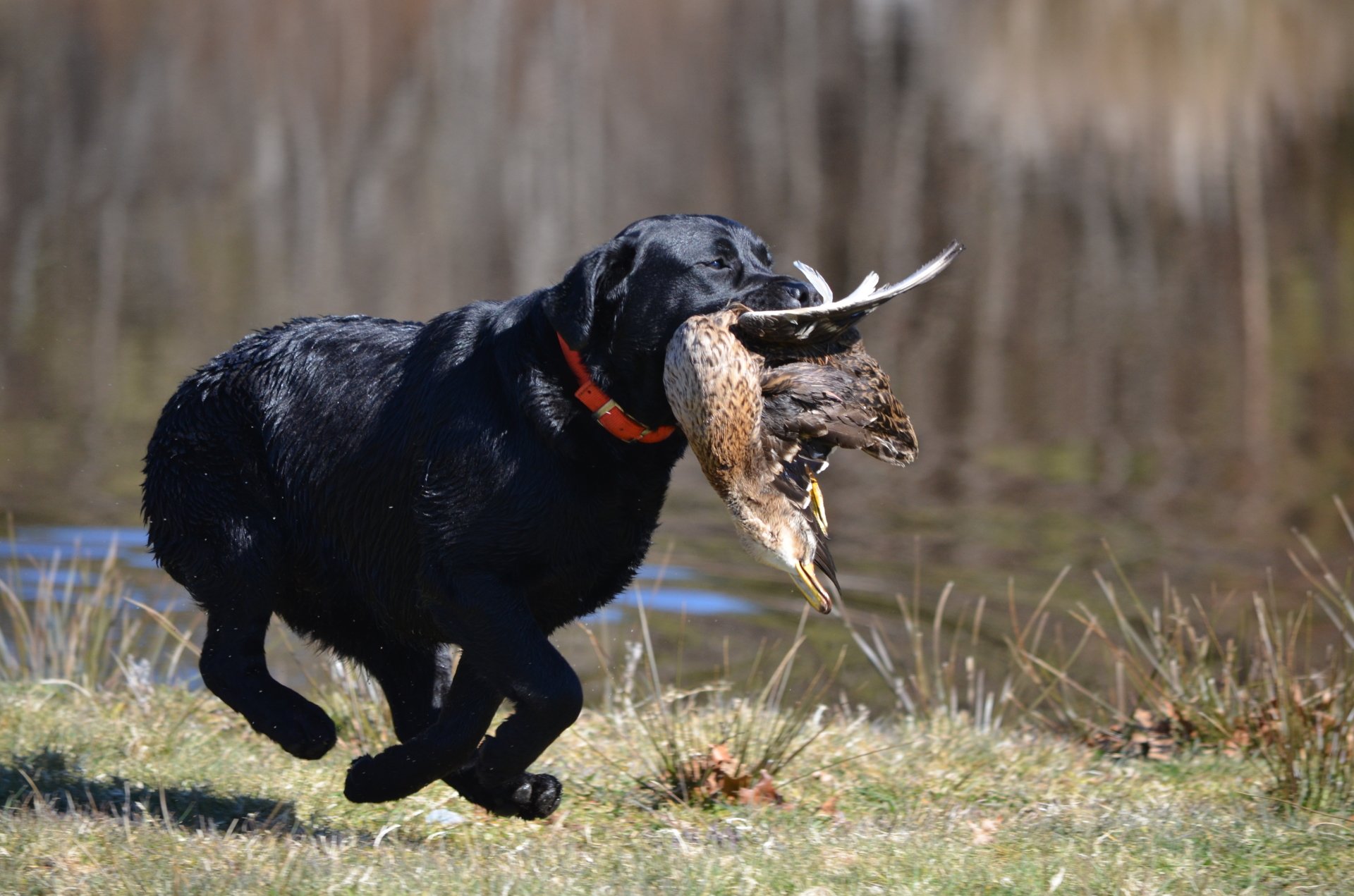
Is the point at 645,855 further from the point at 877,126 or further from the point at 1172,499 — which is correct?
the point at 877,126

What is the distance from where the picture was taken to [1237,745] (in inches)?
228

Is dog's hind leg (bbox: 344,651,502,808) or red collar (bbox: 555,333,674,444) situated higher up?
red collar (bbox: 555,333,674,444)

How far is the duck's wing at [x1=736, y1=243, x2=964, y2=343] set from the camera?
406cm

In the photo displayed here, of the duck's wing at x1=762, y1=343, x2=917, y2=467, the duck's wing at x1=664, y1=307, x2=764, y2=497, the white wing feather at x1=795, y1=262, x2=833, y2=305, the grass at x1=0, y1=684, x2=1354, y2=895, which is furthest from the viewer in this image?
the white wing feather at x1=795, y1=262, x2=833, y2=305

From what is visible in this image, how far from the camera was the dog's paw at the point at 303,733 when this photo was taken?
14.7 ft

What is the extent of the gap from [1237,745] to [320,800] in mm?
3223

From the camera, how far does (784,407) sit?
426 centimetres

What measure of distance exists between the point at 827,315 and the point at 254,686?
198 centimetres

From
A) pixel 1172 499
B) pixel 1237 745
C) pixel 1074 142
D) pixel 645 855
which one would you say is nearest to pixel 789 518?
pixel 645 855

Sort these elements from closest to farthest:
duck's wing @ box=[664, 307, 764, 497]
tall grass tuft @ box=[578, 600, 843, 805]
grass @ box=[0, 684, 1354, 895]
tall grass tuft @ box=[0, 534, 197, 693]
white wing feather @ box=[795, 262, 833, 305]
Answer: grass @ box=[0, 684, 1354, 895], duck's wing @ box=[664, 307, 764, 497], white wing feather @ box=[795, 262, 833, 305], tall grass tuft @ box=[578, 600, 843, 805], tall grass tuft @ box=[0, 534, 197, 693]

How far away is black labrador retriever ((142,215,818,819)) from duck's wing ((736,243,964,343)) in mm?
269

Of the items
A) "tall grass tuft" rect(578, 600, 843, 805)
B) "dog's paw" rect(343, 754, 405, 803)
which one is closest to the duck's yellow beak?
"tall grass tuft" rect(578, 600, 843, 805)

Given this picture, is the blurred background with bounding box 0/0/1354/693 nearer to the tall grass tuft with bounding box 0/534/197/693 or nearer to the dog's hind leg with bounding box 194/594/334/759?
the tall grass tuft with bounding box 0/534/197/693

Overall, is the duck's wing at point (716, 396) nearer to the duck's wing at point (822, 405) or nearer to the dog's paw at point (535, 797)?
the duck's wing at point (822, 405)
